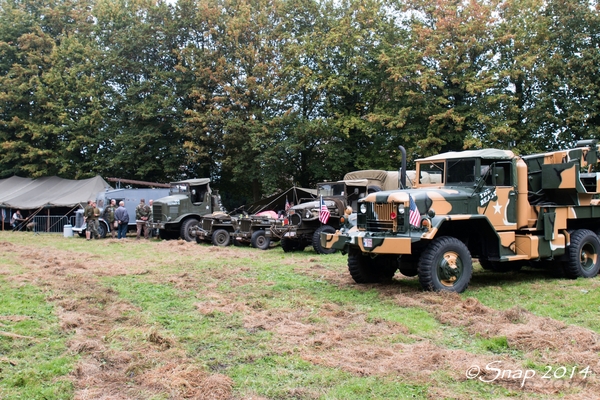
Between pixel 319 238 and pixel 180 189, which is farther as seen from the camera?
pixel 180 189

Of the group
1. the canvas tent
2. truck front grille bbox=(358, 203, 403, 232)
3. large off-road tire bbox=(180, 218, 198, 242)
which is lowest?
large off-road tire bbox=(180, 218, 198, 242)

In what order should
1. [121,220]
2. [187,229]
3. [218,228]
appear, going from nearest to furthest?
1. [218,228]
2. [187,229]
3. [121,220]

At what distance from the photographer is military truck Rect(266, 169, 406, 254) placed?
1498 centimetres

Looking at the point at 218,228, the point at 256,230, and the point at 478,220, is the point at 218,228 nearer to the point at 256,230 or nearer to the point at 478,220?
the point at 256,230

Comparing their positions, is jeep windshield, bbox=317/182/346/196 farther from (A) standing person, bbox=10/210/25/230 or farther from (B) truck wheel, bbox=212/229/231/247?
(A) standing person, bbox=10/210/25/230

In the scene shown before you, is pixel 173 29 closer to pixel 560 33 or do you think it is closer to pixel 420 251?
pixel 560 33

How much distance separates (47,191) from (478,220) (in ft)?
81.0

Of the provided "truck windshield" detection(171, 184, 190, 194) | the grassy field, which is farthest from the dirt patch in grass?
"truck windshield" detection(171, 184, 190, 194)

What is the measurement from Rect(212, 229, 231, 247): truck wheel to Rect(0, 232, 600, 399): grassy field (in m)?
7.88

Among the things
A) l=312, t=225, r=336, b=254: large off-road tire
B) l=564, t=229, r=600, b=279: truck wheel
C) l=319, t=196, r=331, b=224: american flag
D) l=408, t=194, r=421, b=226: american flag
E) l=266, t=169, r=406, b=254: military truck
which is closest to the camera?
l=408, t=194, r=421, b=226: american flag

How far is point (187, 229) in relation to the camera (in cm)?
2014

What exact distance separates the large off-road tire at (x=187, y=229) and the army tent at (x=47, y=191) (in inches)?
268

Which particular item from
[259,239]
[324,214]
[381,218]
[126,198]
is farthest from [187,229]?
[381,218]

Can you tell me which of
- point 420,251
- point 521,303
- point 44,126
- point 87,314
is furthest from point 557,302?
point 44,126
